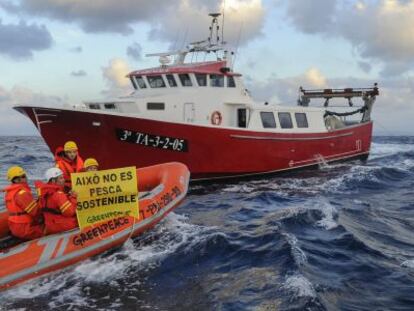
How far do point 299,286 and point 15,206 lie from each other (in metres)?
4.14

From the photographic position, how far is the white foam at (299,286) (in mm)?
5684

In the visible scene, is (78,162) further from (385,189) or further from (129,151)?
(385,189)

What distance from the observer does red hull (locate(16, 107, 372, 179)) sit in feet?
42.5

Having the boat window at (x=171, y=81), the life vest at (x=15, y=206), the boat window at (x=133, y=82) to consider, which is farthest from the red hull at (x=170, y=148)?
the life vest at (x=15, y=206)

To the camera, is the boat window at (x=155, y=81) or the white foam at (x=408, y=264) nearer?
the white foam at (x=408, y=264)

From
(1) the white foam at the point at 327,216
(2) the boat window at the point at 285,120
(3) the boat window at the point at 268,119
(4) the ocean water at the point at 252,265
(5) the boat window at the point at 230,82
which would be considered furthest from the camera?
(2) the boat window at the point at 285,120

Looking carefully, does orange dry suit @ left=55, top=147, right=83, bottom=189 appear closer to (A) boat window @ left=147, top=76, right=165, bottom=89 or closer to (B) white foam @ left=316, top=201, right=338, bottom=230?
(B) white foam @ left=316, top=201, right=338, bottom=230

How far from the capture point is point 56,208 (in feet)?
23.0

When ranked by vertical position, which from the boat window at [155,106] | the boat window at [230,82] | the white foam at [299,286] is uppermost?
the boat window at [230,82]

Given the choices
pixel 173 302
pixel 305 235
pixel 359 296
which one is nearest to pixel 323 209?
pixel 305 235

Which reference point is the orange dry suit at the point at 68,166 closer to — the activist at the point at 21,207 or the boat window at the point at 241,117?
the activist at the point at 21,207

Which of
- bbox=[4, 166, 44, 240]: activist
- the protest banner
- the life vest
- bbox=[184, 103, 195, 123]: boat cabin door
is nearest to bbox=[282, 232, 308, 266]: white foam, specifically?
the protest banner

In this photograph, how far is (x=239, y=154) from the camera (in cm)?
1468

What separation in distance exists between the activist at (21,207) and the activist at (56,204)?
18 centimetres
